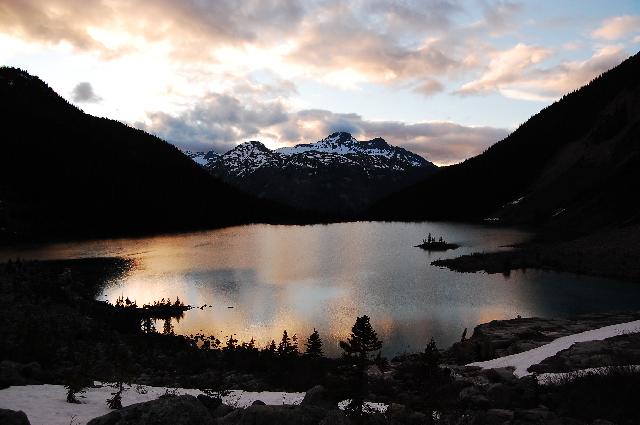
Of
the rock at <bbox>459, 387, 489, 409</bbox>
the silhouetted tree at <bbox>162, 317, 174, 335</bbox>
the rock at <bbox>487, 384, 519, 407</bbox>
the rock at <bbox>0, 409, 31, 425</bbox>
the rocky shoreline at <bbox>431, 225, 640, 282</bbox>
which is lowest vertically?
the silhouetted tree at <bbox>162, 317, 174, 335</bbox>

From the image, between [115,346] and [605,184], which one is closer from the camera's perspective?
[115,346]

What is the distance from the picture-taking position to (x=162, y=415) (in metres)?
8.91

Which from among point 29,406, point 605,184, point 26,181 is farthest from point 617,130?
point 26,181

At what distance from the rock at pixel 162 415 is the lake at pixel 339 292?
2904 cm

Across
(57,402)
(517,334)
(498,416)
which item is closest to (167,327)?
(517,334)

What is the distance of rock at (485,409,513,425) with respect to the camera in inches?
445

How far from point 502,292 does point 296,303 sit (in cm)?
2657

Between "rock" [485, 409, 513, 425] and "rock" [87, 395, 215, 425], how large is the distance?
21.7 feet

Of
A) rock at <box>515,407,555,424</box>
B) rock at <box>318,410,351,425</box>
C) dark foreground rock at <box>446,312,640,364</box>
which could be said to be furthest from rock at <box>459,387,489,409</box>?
dark foreground rock at <box>446,312,640,364</box>

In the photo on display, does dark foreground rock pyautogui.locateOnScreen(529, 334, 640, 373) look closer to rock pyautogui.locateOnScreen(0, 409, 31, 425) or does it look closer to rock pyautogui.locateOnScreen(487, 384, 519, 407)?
rock pyautogui.locateOnScreen(487, 384, 519, 407)

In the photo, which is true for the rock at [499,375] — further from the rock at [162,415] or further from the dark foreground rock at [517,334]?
the rock at [162,415]

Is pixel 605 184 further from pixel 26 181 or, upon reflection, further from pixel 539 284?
pixel 26 181

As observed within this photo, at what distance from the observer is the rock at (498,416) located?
37.1ft

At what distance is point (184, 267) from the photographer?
83.3 metres
